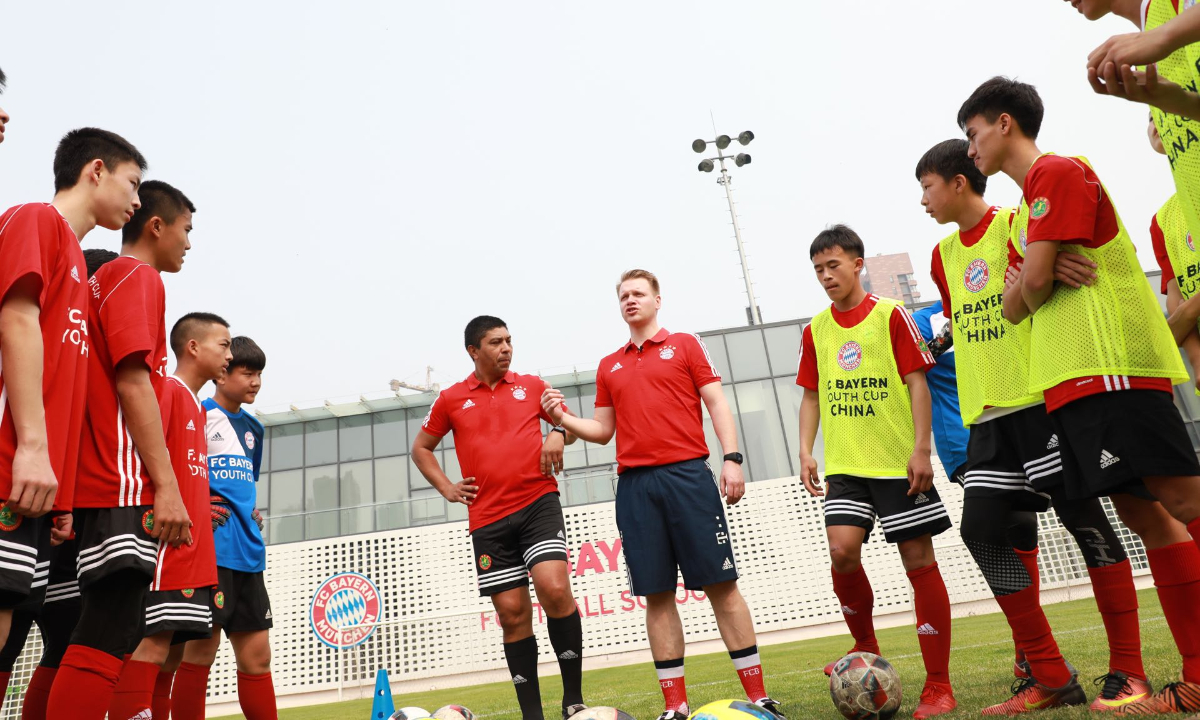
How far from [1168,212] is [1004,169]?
122cm

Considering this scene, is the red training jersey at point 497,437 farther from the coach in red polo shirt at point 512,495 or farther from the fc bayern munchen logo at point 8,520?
the fc bayern munchen logo at point 8,520

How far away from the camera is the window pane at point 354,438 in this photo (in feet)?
84.3

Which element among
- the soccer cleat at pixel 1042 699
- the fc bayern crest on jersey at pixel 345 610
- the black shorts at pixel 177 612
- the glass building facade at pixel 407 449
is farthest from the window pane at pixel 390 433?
the soccer cleat at pixel 1042 699

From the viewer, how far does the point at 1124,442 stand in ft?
8.59

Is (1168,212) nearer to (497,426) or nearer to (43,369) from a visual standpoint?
(497,426)

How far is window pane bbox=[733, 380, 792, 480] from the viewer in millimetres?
20719

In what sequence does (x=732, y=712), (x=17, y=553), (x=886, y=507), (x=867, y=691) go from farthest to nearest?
(x=886, y=507)
(x=867, y=691)
(x=732, y=712)
(x=17, y=553)

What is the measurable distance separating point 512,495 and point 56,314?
259 cm

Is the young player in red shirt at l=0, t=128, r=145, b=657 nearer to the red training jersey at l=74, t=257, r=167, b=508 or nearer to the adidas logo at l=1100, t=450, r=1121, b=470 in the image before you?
the red training jersey at l=74, t=257, r=167, b=508

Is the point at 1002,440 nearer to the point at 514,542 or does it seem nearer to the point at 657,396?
the point at 657,396

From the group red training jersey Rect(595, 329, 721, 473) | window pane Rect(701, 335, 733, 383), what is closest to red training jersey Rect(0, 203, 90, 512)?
red training jersey Rect(595, 329, 721, 473)

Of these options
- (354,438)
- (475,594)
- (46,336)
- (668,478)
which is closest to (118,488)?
(46,336)

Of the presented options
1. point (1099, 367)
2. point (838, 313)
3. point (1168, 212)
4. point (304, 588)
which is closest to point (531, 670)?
point (838, 313)

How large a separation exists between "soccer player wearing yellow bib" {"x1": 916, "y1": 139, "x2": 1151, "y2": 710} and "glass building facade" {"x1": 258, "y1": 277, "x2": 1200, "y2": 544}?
48.3 ft
